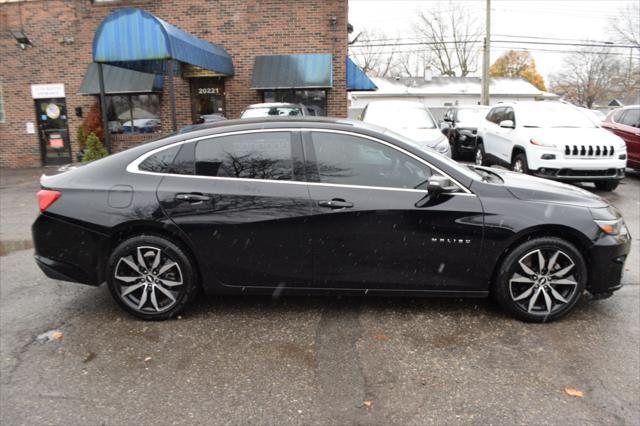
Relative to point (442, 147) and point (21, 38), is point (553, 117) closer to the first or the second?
point (442, 147)

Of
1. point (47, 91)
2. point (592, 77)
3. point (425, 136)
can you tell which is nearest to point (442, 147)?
point (425, 136)

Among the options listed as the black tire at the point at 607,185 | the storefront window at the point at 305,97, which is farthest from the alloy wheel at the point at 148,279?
the storefront window at the point at 305,97

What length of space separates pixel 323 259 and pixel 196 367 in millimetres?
→ 1206

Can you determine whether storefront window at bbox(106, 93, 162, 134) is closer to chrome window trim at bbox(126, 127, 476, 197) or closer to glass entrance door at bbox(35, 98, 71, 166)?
glass entrance door at bbox(35, 98, 71, 166)

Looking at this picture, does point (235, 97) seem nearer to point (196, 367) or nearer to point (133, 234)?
point (133, 234)

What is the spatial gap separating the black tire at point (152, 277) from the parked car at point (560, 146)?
7218 mm

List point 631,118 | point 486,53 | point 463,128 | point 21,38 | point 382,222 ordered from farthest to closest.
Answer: point 486,53 < point 21,38 < point 463,128 < point 631,118 < point 382,222

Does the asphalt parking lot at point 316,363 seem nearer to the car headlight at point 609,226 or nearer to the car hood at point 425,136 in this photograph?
the car headlight at point 609,226

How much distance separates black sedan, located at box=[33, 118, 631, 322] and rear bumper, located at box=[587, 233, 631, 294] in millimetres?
10

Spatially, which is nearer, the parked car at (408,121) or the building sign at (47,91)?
the parked car at (408,121)

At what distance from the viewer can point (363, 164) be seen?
3.91 metres

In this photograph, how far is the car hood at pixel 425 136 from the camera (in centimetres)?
955

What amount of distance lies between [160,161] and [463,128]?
12.4 m

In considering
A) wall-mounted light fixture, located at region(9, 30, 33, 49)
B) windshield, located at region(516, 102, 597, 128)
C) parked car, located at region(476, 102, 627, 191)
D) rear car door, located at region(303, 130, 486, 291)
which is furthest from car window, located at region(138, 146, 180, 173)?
wall-mounted light fixture, located at region(9, 30, 33, 49)
